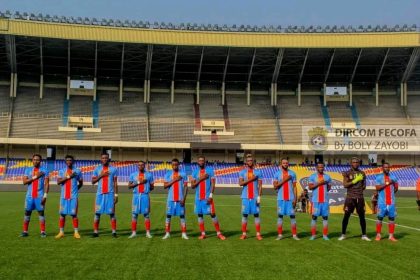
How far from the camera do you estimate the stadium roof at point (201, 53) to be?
140ft

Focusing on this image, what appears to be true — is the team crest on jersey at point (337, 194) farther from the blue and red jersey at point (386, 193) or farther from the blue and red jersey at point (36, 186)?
the blue and red jersey at point (36, 186)

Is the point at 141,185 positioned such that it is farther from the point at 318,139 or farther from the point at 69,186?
the point at 318,139

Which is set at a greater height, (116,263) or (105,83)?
(105,83)

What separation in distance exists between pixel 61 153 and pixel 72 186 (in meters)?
36.9

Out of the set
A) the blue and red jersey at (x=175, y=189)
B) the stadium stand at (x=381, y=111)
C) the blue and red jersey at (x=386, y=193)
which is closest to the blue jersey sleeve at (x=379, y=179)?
the blue and red jersey at (x=386, y=193)

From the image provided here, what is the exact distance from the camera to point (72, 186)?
38.0 ft

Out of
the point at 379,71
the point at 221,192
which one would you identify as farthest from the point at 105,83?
the point at 379,71

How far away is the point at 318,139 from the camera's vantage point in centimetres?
4719

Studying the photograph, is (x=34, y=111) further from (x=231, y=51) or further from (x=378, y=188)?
(x=378, y=188)

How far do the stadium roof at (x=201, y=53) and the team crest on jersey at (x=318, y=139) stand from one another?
6086 mm

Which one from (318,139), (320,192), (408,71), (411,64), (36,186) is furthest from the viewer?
(408,71)

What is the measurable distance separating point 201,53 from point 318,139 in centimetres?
1481

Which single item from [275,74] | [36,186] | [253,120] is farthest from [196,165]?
[36,186]

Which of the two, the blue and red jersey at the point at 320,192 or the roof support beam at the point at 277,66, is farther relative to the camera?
the roof support beam at the point at 277,66
